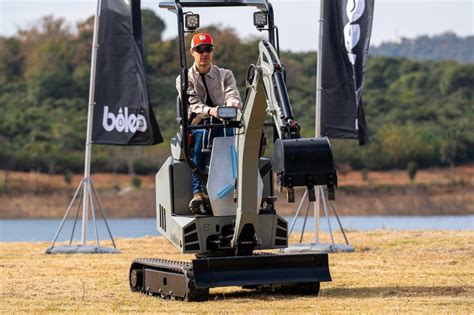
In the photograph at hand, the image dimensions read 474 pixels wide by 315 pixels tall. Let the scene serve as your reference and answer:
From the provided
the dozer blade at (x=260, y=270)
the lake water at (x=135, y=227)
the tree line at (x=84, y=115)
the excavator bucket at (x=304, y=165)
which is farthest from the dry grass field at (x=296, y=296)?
the tree line at (x=84, y=115)

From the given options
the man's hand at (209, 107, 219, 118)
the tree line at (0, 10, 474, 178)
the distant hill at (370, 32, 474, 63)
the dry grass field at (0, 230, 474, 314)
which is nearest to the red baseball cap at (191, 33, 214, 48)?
the man's hand at (209, 107, 219, 118)

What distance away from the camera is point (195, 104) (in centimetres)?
1386

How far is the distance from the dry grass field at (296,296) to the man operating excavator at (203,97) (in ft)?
3.72

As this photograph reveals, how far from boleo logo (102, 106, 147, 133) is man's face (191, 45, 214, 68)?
6.62 meters

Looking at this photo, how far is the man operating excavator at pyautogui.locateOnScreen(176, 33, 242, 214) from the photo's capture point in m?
13.9

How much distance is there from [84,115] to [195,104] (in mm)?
37438

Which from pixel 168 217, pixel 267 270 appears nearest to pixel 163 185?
pixel 168 217

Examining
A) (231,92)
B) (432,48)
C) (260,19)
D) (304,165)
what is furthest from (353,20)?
(432,48)

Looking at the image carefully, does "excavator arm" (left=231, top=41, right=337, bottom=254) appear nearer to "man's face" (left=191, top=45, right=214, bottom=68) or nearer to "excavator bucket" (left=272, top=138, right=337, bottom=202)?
"excavator bucket" (left=272, top=138, right=337, bottom=202)

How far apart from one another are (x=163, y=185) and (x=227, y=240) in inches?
42.2

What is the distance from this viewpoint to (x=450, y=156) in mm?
50219

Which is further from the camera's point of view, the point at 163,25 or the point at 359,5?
the point at 163,25

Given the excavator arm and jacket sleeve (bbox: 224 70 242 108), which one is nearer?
the excavator arm

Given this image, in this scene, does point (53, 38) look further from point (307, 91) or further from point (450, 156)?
point (450, 156)
